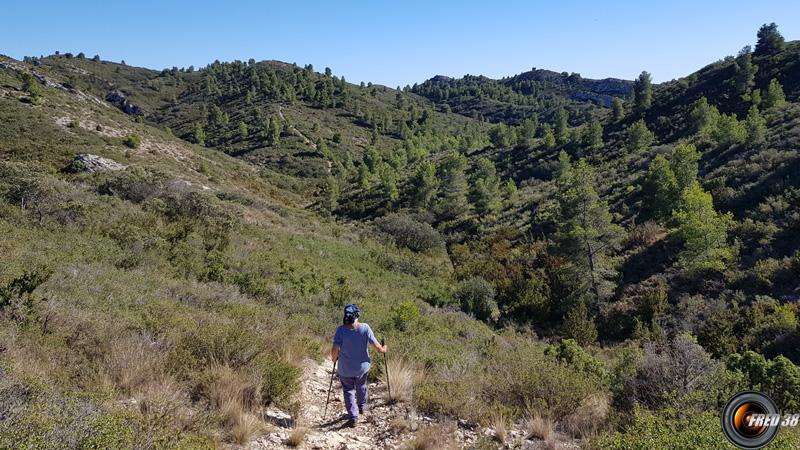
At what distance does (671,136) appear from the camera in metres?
48.6

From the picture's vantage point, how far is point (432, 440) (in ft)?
15.5

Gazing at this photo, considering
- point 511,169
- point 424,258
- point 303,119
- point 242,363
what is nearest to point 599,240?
point 424,258

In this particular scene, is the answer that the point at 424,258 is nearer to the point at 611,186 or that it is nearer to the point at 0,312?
the point at 611,186

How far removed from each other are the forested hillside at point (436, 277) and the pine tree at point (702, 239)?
0.12 m

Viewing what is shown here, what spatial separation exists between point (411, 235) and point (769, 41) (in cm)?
7082

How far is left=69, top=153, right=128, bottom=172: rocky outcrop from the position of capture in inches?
1069

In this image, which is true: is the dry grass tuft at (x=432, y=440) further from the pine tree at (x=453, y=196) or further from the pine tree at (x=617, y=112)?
the pine tree at (x=617, y=112)

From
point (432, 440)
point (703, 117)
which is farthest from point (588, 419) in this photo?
point (703, 117)

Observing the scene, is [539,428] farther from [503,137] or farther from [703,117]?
[503,137]

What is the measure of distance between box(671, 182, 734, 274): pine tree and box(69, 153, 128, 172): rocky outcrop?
35725 millimetres

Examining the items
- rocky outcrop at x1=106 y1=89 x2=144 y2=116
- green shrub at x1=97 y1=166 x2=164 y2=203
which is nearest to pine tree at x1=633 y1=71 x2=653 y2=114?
green shrub at x1=97 y1=166 x2=164 y2=203

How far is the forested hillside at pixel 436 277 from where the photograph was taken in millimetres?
4781

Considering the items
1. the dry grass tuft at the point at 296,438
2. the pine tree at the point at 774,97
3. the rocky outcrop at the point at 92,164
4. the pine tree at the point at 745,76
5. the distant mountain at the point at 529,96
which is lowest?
the dry grass tuft at the point at 296,438

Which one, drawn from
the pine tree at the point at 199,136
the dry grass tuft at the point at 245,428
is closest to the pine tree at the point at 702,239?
the dry grass tuft at the point at 245,428
